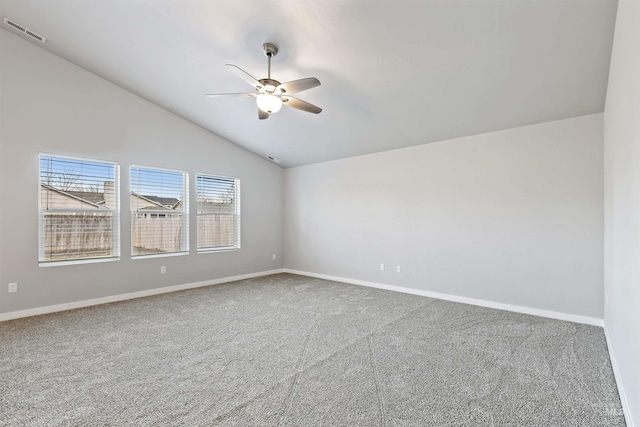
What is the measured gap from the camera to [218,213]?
19.3ft

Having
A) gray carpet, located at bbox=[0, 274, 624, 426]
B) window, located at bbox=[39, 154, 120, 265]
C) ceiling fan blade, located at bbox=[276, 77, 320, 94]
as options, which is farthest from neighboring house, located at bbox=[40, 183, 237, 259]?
ceiling fan blade, located at bbox=[276, 77, 320, 94]

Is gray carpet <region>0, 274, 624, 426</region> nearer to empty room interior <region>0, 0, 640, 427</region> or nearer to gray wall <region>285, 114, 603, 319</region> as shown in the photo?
empty room interior <region>0, 0, 640, 427</region>

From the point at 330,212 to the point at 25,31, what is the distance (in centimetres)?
508

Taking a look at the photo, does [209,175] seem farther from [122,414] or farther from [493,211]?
[493,211]

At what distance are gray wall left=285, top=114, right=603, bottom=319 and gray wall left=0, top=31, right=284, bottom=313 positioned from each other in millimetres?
2659

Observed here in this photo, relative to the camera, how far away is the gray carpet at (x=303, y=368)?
194cm

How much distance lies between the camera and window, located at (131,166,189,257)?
4.84 m

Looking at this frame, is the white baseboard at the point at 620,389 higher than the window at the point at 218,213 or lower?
lower

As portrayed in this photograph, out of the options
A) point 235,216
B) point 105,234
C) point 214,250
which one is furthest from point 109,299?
point 235,216

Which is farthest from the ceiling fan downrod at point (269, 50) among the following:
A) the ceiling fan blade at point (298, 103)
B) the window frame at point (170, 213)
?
the window frame at point (170, 213)

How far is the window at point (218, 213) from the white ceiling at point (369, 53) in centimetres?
154

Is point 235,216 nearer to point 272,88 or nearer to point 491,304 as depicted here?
point 272,88

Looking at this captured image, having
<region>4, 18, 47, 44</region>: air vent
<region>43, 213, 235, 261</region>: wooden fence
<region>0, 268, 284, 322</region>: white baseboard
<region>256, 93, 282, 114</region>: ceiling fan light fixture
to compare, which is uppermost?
<region>4, 18, 47, 44</region>: air vent

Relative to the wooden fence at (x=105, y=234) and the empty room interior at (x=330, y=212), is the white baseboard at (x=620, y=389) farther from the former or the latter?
the wooden fence at (x=105, y=234)
